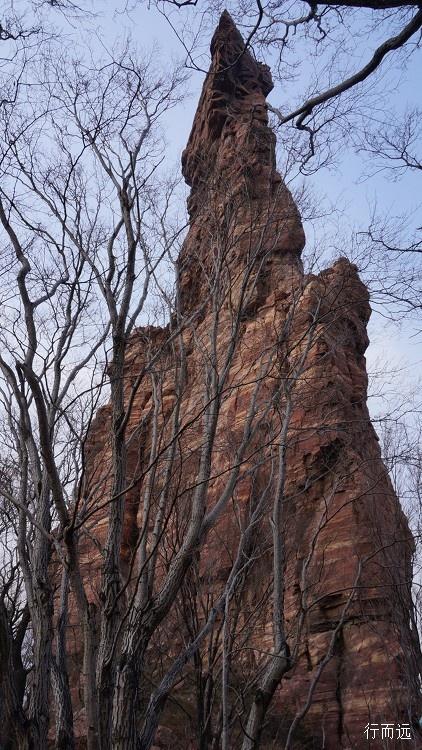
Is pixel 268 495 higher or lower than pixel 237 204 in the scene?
lower

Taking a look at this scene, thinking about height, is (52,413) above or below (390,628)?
above

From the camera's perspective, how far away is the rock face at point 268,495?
6.41m

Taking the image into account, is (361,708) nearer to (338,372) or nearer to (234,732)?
(234,732)

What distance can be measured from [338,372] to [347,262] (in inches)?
279

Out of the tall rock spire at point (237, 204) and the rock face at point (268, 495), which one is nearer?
the tall rock spire at point (237, 204)

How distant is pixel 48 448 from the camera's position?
→ 3.68 m

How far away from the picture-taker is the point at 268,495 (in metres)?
8.72

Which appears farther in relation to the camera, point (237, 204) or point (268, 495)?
point (268, 495)

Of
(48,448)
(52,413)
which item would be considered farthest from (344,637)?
(48,448)

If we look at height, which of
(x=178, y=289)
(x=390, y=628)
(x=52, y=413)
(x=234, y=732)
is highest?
(x=178, y=289)

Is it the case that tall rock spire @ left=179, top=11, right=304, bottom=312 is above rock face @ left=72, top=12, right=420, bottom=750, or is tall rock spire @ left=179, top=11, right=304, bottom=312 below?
above

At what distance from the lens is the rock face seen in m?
6.41

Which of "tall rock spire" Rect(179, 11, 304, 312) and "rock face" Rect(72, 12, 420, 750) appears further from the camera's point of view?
"rock face" Rect(72, 12, 420, 750)

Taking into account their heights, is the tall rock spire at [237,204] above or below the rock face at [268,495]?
above
